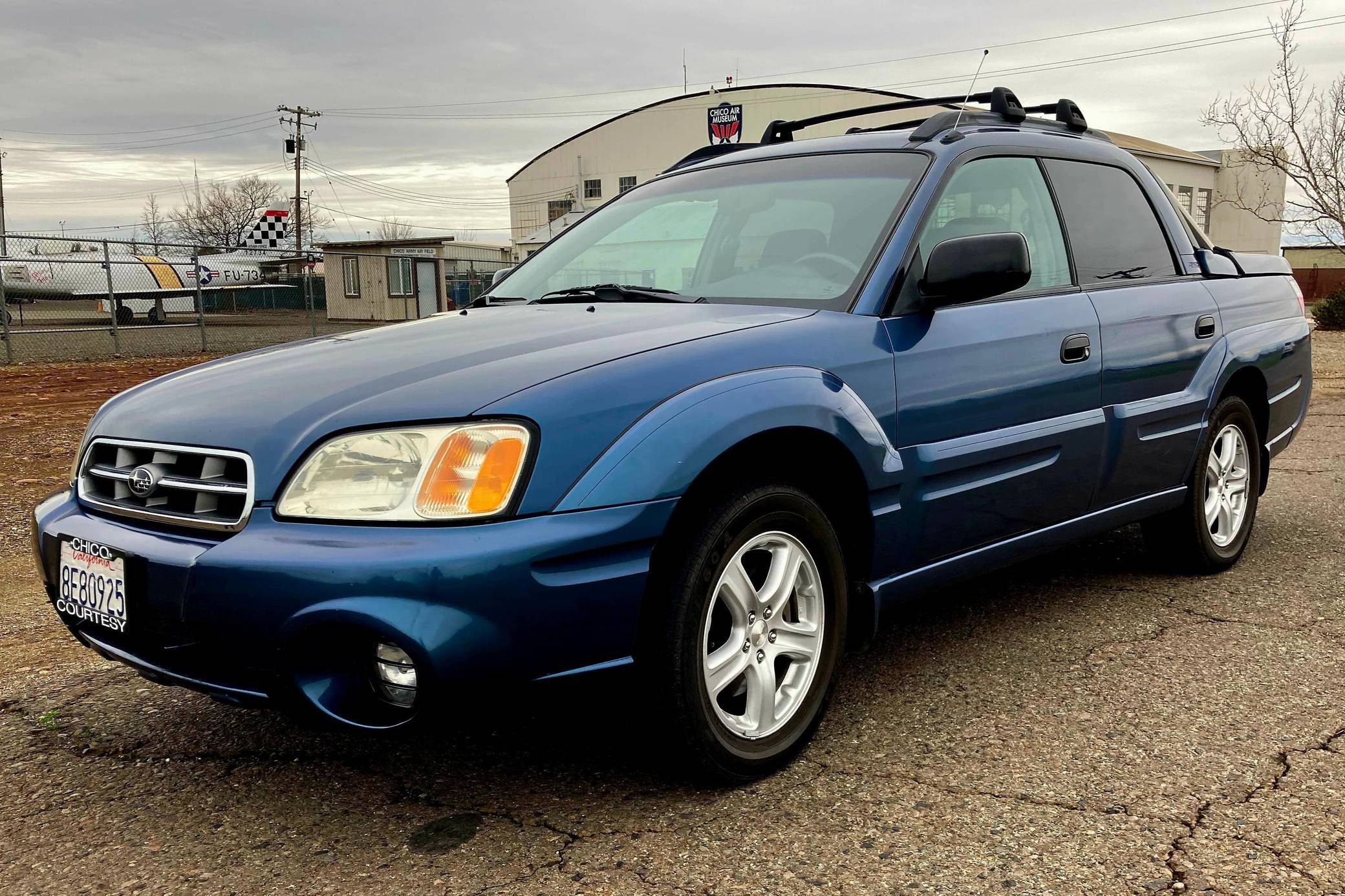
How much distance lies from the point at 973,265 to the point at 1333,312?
21.0m

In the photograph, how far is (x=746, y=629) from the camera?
8.75ft

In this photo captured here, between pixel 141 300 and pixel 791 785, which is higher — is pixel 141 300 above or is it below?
above

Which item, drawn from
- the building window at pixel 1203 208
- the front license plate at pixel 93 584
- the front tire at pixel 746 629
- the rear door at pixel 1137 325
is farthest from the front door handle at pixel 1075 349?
the building window at pixel 1203 208

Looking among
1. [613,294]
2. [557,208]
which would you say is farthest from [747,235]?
[557,208]

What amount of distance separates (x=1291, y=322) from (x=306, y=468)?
439 cm

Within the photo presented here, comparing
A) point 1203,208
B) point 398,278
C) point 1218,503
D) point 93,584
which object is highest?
point 1203,208

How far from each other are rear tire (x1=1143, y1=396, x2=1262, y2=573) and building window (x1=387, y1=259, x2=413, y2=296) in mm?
29740

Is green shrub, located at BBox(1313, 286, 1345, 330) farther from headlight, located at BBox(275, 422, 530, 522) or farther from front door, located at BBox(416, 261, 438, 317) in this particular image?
headlight, located at BBox(275, 422, 530, 522)

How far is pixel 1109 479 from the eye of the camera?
3752mm

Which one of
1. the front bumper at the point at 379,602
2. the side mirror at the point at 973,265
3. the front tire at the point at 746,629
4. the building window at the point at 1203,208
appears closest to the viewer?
the front bumper at the point at 379,602

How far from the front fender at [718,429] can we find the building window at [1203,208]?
3797 cm

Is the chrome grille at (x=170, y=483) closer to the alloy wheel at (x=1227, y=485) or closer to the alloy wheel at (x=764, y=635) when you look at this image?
the alloy wheel at (x=764, y=635)

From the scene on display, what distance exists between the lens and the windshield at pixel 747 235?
322 cm

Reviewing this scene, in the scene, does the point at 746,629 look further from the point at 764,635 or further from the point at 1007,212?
the point at 1007,212
